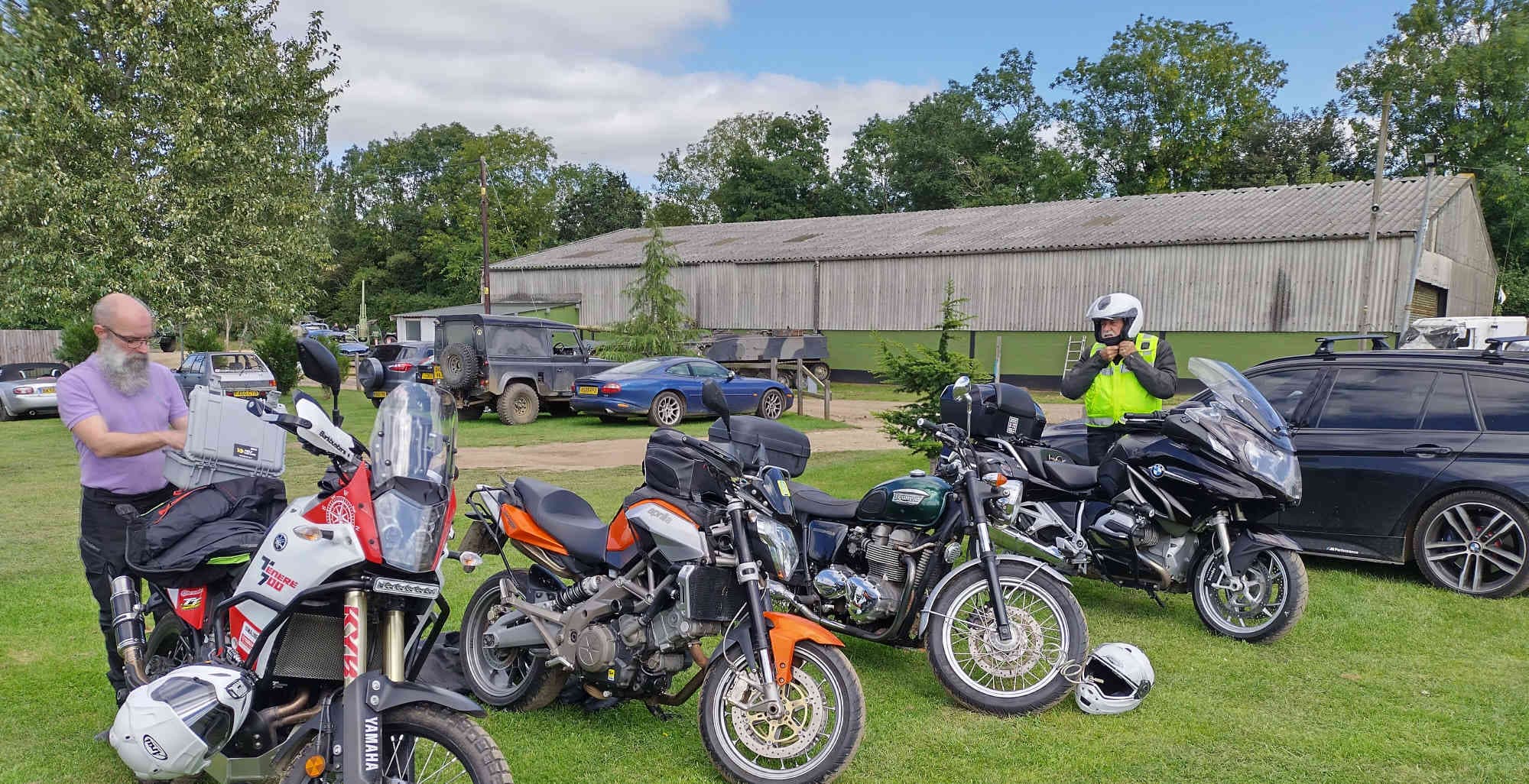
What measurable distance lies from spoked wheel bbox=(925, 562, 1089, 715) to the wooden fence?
110 ft

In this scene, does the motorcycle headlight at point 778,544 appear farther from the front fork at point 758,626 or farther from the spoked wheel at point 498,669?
the spoked wheel at point 498,669

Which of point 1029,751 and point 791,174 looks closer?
point 1029,751

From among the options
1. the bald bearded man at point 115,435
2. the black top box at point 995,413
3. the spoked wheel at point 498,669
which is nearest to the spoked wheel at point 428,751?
the spoked wheel at point 498,669

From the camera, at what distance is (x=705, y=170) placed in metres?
77.9

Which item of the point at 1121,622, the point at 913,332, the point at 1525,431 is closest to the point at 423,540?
the point at 1121,622

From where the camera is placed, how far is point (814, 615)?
4566 millimetres

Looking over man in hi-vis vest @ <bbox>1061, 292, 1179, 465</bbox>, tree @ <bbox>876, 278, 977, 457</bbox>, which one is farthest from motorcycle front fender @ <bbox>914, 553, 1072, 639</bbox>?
tree @ <bbox>876, 278, 977, 457</bbox>

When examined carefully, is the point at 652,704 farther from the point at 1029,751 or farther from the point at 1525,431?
the point at 1525,431

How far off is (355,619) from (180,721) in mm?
676

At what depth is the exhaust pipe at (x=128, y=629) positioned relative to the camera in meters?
3.66

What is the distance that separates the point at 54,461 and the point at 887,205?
56.4 metres

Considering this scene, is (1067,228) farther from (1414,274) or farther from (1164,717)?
(1164,717)

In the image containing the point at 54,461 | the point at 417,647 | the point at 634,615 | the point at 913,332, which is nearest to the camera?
the point at 417,647

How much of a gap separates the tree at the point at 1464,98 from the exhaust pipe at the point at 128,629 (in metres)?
49.0
